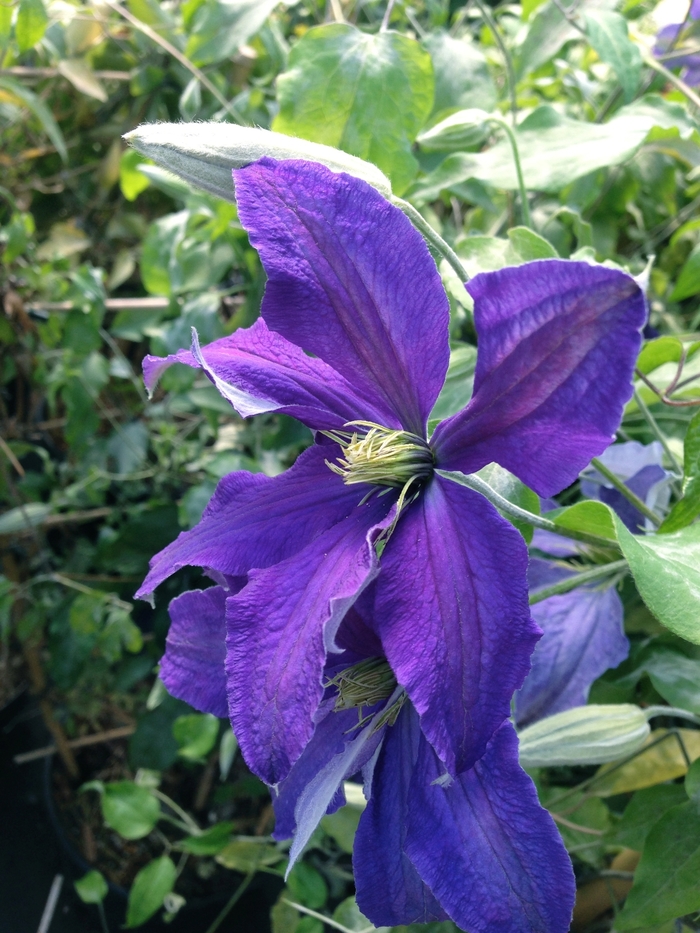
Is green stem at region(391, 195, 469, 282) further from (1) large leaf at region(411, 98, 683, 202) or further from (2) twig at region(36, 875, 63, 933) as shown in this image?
(2) twig at region(36, 875, 63, 933)

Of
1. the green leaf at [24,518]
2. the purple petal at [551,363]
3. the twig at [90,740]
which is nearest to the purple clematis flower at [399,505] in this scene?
the purple petal at [551,363]

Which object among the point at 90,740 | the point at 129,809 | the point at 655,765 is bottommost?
the point at 90,740

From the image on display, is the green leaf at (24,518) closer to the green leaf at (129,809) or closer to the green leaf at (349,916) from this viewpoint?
the green leaf at (129,809)

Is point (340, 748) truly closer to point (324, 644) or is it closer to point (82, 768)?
point (324, 644)

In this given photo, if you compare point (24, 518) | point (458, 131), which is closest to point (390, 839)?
point (458, 131)

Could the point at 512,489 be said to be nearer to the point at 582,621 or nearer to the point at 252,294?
the point at 582,621

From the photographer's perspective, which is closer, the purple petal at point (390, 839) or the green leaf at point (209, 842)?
the purple petal at point (390, 839)

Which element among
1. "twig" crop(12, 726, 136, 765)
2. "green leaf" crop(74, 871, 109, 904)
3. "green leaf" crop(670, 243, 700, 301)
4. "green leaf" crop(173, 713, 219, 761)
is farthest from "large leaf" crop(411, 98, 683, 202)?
"twig" crop(12, 726, 136, 765)
